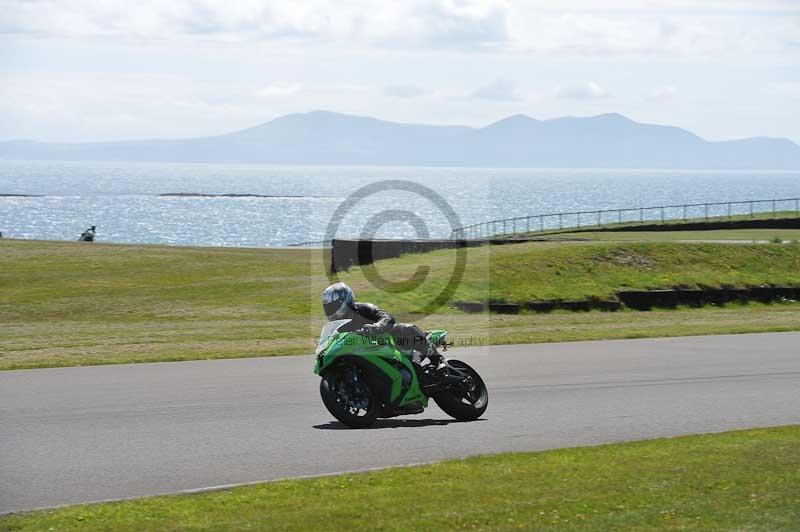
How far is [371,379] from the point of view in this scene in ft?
38.8

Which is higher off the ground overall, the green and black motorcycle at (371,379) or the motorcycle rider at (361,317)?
the motorcycle rider at (361,317)

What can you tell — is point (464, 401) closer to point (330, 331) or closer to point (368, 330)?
point (368, 330)

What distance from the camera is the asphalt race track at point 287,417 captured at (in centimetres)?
979

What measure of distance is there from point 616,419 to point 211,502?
5.57 metres

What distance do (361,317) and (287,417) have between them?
1538mm

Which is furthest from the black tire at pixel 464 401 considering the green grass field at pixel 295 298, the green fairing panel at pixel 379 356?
the green grass field at pixel 295 298

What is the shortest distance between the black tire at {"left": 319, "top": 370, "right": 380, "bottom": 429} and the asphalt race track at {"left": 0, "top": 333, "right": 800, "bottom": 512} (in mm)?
178

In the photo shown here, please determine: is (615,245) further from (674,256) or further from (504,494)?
(504,494)

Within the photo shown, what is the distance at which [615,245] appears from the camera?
3209cm

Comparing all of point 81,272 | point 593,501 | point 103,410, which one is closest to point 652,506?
point 593,501

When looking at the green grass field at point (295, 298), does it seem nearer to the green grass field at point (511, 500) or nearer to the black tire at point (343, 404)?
the black tire at point (343, 404)

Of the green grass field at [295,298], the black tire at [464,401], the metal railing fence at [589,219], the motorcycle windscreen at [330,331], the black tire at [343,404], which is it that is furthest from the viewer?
the metal railing fence at [589,219]

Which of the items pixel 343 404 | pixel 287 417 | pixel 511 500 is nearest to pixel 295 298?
pixel 287 417

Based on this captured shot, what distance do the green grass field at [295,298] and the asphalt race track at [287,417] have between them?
10.4ft
